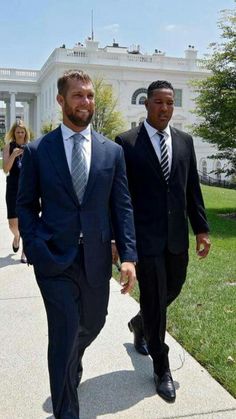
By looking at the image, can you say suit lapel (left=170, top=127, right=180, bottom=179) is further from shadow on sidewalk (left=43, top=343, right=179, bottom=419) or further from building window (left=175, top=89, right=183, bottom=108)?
building window (left=175, top=89, right=183, bottom=108)

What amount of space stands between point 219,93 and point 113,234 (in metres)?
11.5

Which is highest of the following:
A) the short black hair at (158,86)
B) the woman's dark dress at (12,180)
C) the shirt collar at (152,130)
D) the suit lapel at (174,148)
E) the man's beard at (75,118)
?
the short black hair at (158,86)

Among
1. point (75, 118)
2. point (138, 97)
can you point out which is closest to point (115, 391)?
point (75, 118)

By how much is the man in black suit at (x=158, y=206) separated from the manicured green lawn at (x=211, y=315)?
2.06ft

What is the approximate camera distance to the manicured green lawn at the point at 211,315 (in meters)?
4.00

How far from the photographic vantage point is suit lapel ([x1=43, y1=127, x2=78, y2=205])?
2.85 m

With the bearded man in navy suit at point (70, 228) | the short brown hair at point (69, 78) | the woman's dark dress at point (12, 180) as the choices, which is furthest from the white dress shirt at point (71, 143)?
the woman's dark dress at point (12, 180)

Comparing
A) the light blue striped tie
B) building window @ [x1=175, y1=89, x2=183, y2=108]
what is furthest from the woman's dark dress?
building window @ [x1=175, y1=89, x2=183, y2=108]

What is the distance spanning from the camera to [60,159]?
2900 millimetres

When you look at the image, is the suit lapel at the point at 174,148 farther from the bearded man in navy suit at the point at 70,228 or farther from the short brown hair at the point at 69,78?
the short brown hair at the point at 69,78

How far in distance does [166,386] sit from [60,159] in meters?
1.74

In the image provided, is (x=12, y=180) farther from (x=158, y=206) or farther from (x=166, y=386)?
(x=166, y=386)

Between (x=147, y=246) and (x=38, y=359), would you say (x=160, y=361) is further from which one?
(x=38, y=359)

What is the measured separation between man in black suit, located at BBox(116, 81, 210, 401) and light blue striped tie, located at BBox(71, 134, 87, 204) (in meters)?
0.65
